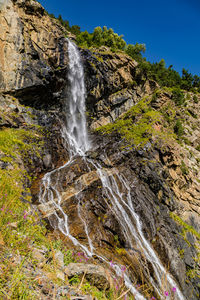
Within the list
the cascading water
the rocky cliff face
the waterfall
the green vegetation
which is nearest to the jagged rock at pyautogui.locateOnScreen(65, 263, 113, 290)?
the cascading water

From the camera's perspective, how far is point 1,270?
89.4 inches

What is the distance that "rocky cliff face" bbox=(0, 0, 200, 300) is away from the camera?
1083cm

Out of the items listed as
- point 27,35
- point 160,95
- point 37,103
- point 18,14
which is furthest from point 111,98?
point 18,14

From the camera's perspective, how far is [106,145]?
64.8 ft

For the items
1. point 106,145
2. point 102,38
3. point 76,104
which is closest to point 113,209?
point 106,145

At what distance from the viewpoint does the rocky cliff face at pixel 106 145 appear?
35.5ft

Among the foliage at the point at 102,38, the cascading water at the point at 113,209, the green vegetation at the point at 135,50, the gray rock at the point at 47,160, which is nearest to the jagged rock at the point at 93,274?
the cascading water at the point at 113,209

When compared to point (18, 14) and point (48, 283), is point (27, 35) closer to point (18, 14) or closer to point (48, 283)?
point (18, 14)

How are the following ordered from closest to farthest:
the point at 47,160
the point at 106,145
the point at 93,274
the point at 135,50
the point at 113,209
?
the point at 93,274, the point at 113,209, the point at 47,160, the point at 106,145, the point at 135,50

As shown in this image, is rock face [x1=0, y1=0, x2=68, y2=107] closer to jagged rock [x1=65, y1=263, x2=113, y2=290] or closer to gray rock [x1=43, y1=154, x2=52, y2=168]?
gray rock [x1=43, y1=154, x2=52, y2=168]

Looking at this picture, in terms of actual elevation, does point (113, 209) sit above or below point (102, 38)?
below

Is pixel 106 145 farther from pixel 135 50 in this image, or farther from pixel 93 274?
pixel 135 50

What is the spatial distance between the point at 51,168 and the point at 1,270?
13.7 m

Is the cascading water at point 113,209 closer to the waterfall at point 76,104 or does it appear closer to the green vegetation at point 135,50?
the waterfall at point 76,104
